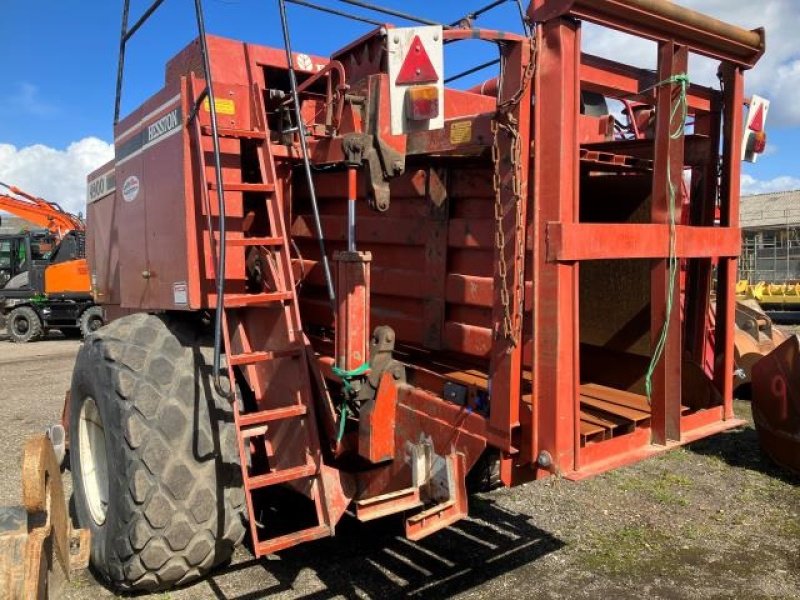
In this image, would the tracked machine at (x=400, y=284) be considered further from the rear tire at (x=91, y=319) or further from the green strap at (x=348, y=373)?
the rear tire at (x=91, y=319)

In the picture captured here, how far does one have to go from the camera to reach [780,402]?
516 cm

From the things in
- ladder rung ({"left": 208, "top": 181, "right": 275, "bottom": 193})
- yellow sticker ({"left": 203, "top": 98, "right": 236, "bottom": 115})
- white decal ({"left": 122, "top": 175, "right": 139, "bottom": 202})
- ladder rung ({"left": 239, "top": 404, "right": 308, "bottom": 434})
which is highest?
yellow sticker ({"left": 203, "top": 98, "right": 236, "bottom": 115})

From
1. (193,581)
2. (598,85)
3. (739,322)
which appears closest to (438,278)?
(598,85)

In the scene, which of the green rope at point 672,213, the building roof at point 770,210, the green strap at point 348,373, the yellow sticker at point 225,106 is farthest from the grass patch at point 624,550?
the building roof at point 770,210

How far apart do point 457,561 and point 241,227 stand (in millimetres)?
2101

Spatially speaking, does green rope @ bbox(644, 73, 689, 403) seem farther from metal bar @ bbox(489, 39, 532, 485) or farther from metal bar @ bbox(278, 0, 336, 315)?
metal bar @ bbox(278, 0, 336, 315)

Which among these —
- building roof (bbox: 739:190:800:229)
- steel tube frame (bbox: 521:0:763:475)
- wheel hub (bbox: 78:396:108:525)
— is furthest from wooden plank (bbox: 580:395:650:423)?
building roof (bbox: 739:190:800:229)

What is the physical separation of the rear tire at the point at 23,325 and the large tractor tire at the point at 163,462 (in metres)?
15.0

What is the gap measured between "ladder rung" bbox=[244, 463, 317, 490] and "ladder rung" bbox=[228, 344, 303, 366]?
0.50 meters

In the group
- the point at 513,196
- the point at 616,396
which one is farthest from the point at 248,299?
the point at 616,396

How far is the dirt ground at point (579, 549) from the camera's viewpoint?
11.2 ft

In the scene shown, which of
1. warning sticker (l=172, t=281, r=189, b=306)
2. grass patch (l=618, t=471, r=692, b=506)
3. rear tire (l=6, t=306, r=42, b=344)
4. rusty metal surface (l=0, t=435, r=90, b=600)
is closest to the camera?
rusty metal surface (l=0, t=435, r=90, b=600)

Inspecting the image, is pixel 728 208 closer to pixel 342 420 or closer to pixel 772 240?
pixel 342 420

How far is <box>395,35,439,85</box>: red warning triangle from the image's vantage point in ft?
7.99
